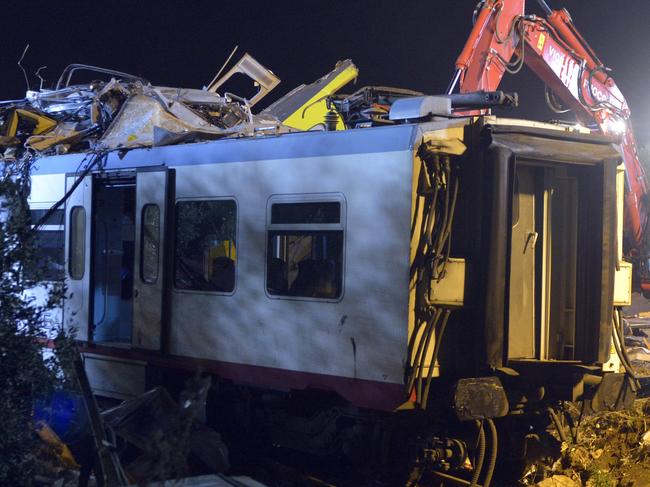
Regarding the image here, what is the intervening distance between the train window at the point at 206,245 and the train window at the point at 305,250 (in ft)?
1.83

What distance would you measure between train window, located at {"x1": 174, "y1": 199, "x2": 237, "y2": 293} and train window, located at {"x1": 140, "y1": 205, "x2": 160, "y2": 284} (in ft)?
0.90

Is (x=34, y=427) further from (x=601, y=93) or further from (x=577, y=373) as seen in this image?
(x=601, y=93)

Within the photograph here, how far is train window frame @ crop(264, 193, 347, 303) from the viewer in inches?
288

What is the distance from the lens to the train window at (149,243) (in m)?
8.92

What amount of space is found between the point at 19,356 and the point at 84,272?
461cm

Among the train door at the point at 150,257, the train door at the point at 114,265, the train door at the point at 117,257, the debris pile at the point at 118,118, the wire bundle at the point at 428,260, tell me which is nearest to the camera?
the wire bundle at the point at 428,260

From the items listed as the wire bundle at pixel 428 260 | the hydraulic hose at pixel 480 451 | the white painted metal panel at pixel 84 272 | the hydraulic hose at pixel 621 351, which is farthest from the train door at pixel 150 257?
the hydraulic hose at pixel 621 351

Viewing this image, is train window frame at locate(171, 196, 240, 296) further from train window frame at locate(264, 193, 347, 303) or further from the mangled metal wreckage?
train window frame at locate(264, 193, 347, 303)

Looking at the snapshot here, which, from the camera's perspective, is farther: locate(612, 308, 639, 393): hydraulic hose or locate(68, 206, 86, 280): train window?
locate(68, 206, 86, 280): train window

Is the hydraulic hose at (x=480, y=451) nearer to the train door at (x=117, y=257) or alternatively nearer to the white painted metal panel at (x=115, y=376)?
the train door at (x=117, y=257)

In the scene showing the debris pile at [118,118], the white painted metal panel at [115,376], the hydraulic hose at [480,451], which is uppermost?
the debris pile at [118,118]

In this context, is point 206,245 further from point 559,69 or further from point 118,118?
point 559,69

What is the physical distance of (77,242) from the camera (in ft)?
32.2

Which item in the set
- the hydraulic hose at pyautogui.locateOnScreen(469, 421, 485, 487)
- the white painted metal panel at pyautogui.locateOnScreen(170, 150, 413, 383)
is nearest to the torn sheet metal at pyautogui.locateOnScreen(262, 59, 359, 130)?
the white painted metal panel at pyautogui.locateOnScreen(170, 150, 413, 383)
